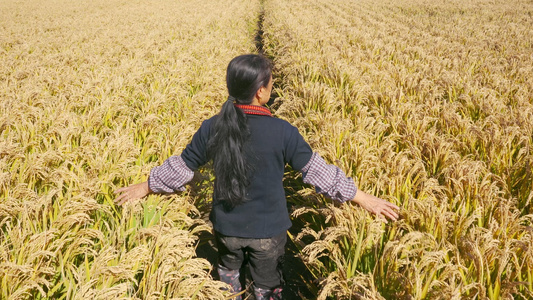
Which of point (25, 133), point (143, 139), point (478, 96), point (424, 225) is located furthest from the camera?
point (478, 96)

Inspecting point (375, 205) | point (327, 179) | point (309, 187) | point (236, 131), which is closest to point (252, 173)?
point (236, 131)

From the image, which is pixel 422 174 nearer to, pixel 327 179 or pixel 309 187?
pixel 309 187

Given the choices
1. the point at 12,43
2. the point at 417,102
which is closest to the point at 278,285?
the point at 417,102

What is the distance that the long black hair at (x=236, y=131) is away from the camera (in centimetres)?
190

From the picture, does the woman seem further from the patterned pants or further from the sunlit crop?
the sunlit crop

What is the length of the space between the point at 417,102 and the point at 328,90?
132 cm

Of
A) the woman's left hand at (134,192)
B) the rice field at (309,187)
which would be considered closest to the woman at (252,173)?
the woman's left hand at (134,192)

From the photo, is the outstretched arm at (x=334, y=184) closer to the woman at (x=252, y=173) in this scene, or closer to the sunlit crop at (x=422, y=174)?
the woman at (x=252, y=173)

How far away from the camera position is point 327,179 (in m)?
2.13

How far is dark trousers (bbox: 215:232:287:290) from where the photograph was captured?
7.23 feet

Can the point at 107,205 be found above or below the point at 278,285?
above

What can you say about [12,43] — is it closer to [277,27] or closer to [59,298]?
[277,27]

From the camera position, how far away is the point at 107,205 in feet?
8.61

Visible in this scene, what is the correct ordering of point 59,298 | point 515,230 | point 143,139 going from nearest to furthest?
1. point 59,298
2. point 515,230
3. point 143,139
